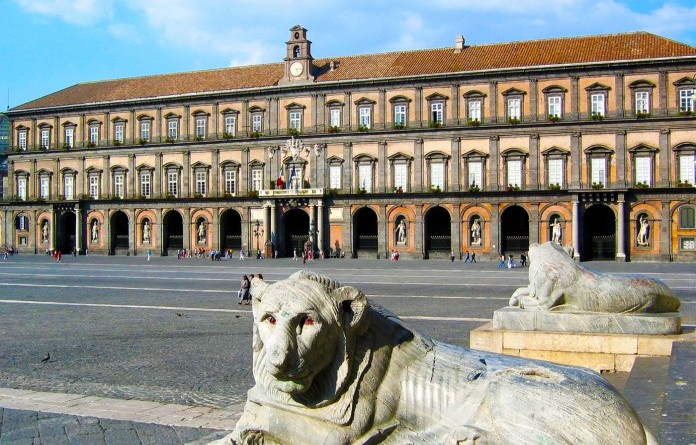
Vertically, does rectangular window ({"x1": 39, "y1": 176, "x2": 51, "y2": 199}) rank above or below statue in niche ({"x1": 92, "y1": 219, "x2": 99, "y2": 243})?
above

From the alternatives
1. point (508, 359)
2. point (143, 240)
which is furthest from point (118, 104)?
point (508, 359)

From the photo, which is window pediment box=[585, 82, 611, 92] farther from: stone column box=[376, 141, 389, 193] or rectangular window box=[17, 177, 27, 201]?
rectangular window box=[17, 177, 27, 201]

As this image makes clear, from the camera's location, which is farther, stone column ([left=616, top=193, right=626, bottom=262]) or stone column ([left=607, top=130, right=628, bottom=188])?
stone column ([left=607, top=130, right=628, bottom=188])

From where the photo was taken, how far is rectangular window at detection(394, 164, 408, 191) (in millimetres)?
54594

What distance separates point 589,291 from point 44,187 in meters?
66.3

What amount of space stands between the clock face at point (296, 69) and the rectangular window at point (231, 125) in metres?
6.15

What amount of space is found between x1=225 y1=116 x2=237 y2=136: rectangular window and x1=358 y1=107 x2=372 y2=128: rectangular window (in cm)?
1074

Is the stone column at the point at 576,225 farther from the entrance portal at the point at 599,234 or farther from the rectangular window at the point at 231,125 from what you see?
the rectangular window at the point at 231,125

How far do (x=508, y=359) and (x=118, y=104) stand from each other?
64.1 meters

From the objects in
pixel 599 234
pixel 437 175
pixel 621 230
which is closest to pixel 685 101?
pixel 621 230

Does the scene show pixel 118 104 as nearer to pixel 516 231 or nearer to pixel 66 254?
pixel 66 254

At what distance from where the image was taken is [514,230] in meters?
53.8

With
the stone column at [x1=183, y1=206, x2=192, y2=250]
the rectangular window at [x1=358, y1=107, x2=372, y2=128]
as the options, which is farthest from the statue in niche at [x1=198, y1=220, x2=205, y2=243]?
the rectangular window at [x1=358, y1=107, x2=372, y2=128]

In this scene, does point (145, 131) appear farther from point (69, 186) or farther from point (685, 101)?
point (685, 101)
